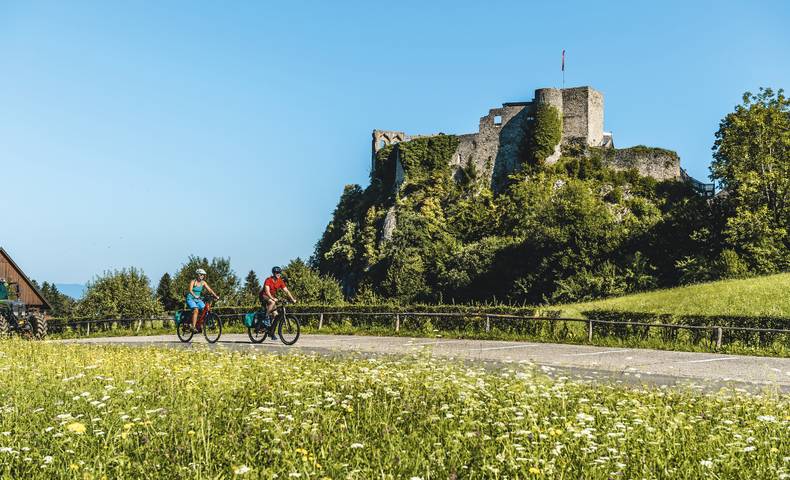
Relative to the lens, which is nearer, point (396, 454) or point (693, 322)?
point (396, 454)

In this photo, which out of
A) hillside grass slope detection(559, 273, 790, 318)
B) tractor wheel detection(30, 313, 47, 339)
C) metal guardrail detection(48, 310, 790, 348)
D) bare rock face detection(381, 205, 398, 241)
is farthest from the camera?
bare rock face detection(381, 205, 398, 241)

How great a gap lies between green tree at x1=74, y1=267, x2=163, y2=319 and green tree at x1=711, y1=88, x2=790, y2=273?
43.3 metres

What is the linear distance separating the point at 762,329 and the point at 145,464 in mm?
18164

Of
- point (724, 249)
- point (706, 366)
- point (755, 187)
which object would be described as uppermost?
point (755, 187)

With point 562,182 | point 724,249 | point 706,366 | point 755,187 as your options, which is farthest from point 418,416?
point 562,182

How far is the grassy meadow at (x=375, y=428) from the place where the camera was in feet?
19.9

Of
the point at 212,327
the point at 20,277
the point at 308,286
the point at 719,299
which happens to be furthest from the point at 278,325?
the point at 20,277

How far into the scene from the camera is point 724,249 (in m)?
49.5

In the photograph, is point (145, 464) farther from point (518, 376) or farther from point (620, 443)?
point (518, 376)

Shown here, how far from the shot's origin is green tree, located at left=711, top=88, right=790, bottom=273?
49.4m

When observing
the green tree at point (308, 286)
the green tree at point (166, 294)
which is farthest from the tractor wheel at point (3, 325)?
the green tree at point (166, 294)

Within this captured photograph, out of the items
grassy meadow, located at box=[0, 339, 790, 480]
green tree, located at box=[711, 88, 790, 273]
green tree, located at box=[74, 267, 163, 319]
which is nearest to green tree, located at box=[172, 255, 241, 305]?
green tree, located at box=[74, 267, 163, 319]

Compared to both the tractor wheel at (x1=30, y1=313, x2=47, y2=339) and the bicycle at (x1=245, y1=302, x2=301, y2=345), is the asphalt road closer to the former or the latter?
the bicycle at (x1=245, y1=302, x2=301, y2=345)

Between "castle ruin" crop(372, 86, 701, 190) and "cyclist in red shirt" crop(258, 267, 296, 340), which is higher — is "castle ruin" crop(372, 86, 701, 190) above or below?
above
